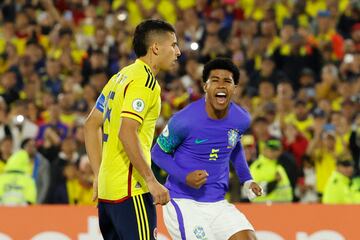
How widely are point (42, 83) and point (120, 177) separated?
10534 millimetres

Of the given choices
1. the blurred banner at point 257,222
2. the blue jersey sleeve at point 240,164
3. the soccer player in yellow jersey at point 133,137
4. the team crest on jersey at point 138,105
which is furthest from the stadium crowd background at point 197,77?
the team crest on jersey at point 138,105

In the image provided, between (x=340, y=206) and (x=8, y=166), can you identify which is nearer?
(x=340, y=206)

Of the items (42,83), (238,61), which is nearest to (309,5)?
(238,61)

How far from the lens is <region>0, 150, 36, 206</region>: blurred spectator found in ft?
42.4

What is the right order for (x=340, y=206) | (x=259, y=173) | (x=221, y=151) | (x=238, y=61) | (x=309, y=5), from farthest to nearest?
(x=309, y=5)
(x=238, y=61)
(x=259, y=173)
(x=340, y=206)
(x=221, y=151)

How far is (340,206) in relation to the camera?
10680 millimetres

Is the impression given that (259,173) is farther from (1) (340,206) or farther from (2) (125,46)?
(2) (125,46)

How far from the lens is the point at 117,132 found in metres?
6.66

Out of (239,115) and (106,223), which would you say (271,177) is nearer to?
(239,115)

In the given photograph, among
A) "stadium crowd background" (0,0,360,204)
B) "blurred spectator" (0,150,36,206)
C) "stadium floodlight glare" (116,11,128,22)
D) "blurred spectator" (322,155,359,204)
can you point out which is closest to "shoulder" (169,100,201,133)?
"stadium crowd background" (0,0,360,204)

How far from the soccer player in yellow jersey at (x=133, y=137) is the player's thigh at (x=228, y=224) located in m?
1.45

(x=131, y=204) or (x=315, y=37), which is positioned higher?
(x=315, y=37)

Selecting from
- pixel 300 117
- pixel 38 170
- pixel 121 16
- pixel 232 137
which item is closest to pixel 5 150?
pixel 38 170

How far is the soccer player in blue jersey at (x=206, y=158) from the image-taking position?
320 inches
